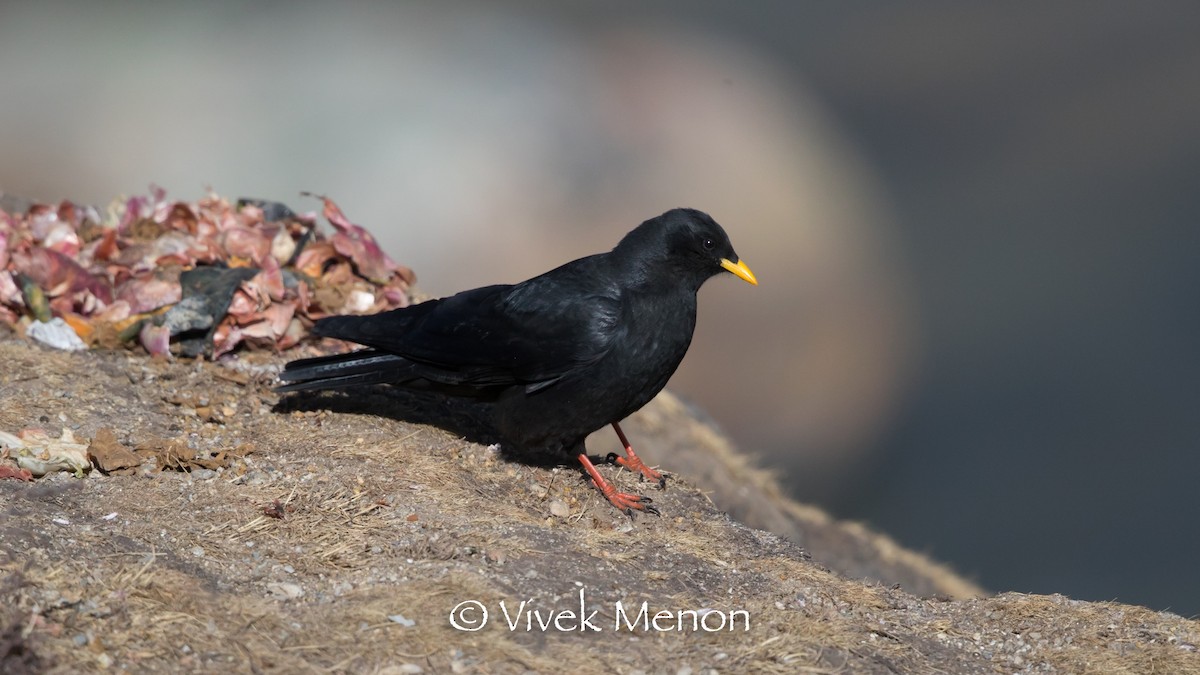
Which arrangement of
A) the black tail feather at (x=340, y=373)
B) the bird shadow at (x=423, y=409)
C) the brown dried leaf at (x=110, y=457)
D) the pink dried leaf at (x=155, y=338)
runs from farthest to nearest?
1. the pink dried leaf at (x=155, y=338)
2. the bird shadow at (x=423, y=409)
3. the black tail feather at (x=340, y=373)
4. the brown dried leaf at (x=110, y=457)

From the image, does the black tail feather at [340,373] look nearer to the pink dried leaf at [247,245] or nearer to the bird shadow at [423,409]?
the bird shadow at [423,409]

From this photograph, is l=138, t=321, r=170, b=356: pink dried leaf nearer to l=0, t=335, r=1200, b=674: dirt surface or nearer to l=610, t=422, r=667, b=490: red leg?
l=0, t=335, r=1200, b=674: dirt surface

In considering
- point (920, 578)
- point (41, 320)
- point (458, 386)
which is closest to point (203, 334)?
point (41, 320)

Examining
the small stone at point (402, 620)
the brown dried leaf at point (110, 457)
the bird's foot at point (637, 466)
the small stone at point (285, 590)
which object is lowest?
the brown dried leaf at point (110, 457)

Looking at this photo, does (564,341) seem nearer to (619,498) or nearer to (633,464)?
(619,498)

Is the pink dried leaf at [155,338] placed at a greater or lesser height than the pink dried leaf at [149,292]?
lesser

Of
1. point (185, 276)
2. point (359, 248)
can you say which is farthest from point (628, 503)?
point (185, 276)

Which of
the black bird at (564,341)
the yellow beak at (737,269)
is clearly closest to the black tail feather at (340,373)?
the black bird at (564,341)
